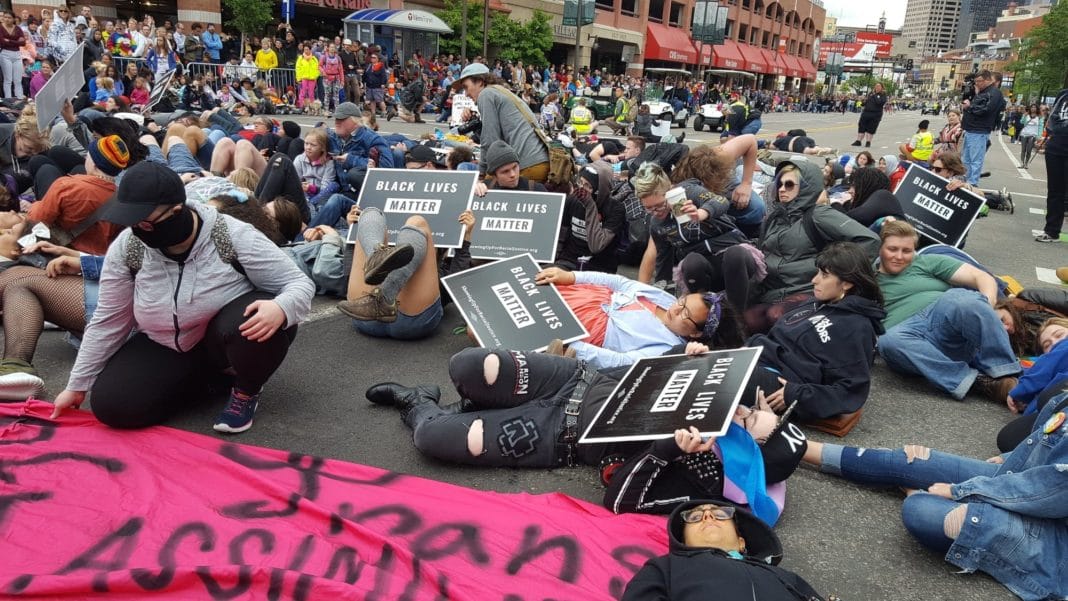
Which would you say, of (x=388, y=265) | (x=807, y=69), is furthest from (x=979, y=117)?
(x=807, y=69)

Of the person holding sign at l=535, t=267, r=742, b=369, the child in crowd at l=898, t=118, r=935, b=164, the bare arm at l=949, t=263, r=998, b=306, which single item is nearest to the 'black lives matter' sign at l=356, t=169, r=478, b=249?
the person holding sign at l=535, t=267, r=742, b=369

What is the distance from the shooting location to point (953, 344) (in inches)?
191

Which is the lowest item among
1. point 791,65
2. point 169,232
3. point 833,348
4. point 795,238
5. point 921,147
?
point 833,348

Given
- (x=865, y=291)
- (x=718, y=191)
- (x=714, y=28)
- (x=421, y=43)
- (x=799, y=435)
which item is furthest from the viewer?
(x=714, y=28)

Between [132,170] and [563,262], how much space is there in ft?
12.1

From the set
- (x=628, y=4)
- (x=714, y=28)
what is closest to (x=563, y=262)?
(x=714, y=28)

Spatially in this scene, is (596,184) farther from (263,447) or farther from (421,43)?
(421,43)

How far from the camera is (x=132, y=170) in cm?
313

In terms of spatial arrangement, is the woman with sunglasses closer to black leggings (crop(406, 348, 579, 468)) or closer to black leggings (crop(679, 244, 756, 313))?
black leggings (crop(679, 244, 756, 313))

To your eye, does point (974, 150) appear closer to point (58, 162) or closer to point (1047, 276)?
point (1047, 276)

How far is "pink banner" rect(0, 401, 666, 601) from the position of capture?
255 centimetres

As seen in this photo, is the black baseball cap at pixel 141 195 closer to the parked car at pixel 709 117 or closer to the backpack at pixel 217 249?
the backpack at pixel 217 249

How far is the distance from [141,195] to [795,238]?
4355 millimetres

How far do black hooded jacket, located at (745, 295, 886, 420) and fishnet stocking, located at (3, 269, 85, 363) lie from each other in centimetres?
418
